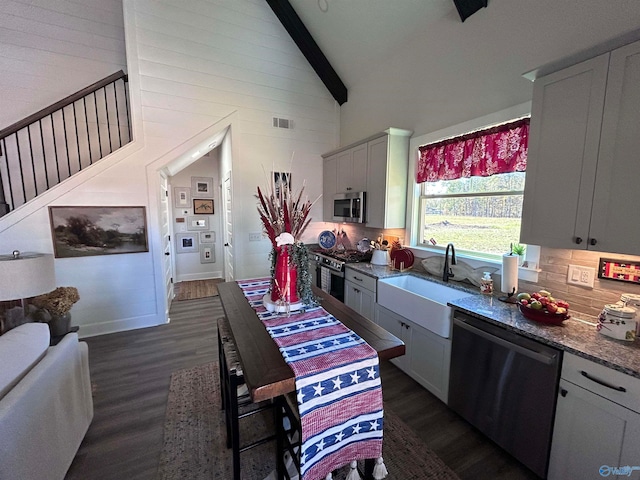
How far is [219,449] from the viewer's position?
1.80 metres

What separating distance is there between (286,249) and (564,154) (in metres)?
1.78

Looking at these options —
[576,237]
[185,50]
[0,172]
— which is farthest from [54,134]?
[576,237]

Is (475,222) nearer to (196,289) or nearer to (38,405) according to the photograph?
(38,405)

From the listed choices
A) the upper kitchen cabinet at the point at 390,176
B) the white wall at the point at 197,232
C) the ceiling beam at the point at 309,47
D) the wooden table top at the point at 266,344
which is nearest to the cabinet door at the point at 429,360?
the wooden table top at the point at 266,344

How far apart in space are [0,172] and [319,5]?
4.60 m

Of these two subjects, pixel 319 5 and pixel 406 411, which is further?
pixel 319 5

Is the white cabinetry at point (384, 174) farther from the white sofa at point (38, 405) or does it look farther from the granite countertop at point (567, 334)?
the white sofa at point (38, 405)

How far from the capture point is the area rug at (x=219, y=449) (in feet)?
5.38

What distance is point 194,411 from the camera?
2.13 metres

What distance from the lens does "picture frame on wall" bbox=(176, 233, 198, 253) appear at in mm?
5918

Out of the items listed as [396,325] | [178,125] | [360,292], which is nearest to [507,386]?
[396,325]

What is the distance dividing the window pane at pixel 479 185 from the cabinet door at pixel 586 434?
1519 mm

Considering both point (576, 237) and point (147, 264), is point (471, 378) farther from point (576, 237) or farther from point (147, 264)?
point (147, 264)

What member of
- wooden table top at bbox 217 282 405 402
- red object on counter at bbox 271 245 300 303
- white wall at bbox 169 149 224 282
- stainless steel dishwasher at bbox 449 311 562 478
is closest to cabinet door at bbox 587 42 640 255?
stainless steel dishwasher at bbox 449 311 562 478
